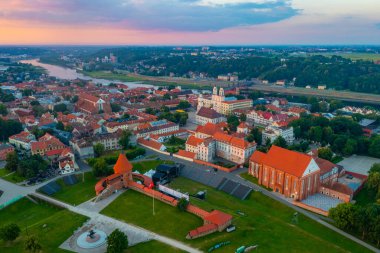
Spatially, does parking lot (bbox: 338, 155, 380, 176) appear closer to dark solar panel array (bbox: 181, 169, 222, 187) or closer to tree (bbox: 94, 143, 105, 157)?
dark solar panel array (bbox: 181, 169, 222, 187)

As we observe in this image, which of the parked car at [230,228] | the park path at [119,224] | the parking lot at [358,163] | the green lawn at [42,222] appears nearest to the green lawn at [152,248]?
the park path at [119,224]

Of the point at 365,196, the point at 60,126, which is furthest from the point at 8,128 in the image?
the point at 365,196

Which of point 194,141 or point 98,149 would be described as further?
point 194,141

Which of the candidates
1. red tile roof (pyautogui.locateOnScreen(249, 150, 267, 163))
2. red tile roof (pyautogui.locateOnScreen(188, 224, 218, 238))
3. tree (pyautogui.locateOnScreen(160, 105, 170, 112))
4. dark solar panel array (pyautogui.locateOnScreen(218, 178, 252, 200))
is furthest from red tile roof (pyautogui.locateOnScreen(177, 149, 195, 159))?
tree (pyautogui.locateOnScreen(160, 105, 170, 112))

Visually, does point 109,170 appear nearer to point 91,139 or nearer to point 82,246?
point 91,139

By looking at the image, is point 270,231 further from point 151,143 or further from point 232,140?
point 151,143

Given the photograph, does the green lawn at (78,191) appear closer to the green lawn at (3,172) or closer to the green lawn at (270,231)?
the green lawn at (3,172)
